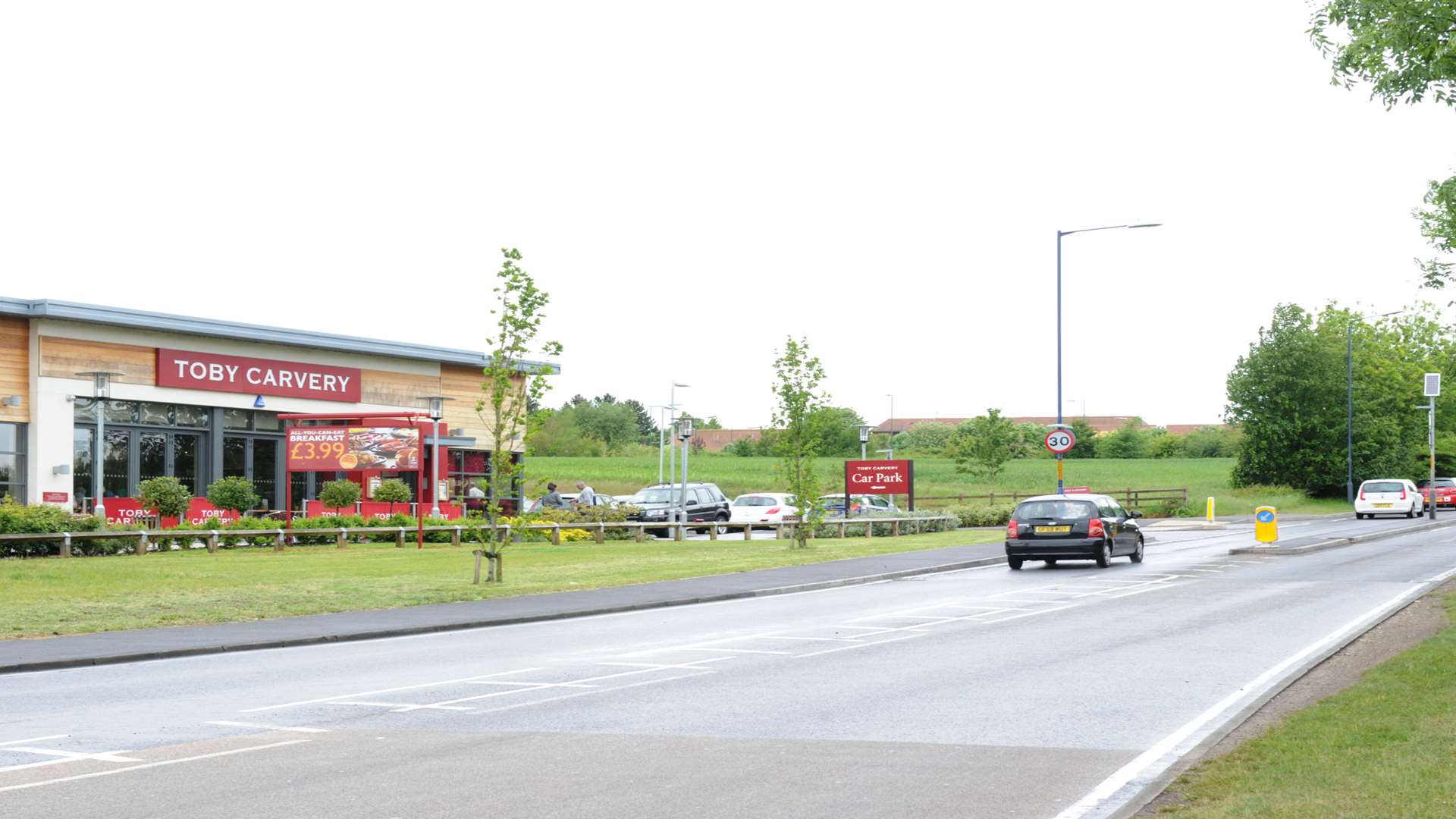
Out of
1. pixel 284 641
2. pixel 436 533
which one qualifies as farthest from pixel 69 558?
pixel 284 641

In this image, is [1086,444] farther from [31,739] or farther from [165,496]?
[31,739]

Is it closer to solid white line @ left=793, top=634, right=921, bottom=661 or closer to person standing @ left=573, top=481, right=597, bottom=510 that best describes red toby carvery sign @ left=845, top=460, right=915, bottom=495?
person standing @ left=573, top=481, right=597, bottom=510

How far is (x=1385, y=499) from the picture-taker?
175 feet

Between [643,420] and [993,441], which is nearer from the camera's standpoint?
[993,441]

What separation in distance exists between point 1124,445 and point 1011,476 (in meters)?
50.0

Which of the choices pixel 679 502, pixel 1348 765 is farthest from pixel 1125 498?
pixel 1348 765

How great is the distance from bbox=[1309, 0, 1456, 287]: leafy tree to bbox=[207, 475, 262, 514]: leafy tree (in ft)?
94.4

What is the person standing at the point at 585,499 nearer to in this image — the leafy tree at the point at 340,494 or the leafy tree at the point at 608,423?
the leafy tree at the point at 340,494

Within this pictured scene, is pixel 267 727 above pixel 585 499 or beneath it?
beneath

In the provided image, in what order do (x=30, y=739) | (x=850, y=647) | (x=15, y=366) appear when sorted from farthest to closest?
(x=15, y=366), (x=850, y=647), (x=30, y=739)

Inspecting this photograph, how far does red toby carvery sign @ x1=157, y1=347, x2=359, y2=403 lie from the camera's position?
1544 inches

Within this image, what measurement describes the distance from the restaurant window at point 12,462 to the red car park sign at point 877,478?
22852 millimetres

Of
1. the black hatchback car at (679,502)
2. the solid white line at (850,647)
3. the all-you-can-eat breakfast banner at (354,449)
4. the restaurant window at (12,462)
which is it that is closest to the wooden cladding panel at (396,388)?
the black hatchback car at (679,502)

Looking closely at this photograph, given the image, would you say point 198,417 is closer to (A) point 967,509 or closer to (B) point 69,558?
(B) point 69,558
